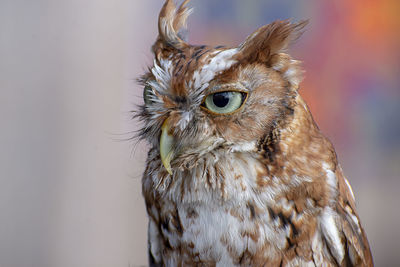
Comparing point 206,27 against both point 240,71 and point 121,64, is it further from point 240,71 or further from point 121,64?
point 240,71

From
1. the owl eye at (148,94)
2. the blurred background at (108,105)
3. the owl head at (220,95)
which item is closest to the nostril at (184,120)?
the owl head at (220,95)

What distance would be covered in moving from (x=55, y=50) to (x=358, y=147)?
5.24ft

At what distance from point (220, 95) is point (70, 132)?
1121 millimetres

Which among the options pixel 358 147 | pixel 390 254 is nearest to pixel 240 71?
pixel 358 147

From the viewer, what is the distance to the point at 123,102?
1837 mm

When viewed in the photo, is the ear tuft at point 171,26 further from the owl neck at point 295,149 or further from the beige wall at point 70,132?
the beige wall at point 70,132

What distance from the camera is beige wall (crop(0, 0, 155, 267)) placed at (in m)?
1.65

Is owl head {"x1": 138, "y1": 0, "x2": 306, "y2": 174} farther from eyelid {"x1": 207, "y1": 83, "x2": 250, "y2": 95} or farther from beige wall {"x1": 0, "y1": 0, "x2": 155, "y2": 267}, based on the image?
beige wall {"x1": 0, "y1": 0, "x2": 155, "y2": 267}

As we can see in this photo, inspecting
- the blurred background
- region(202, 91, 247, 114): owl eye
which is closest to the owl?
region(202, 91, 247, 114): owl eye

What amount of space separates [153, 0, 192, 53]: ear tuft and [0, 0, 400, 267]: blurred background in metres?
0.49

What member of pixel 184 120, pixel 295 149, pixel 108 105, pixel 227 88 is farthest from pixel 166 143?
pixel 108 105

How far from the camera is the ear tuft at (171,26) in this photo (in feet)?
3.27

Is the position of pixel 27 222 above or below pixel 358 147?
below

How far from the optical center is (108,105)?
5.99ft
